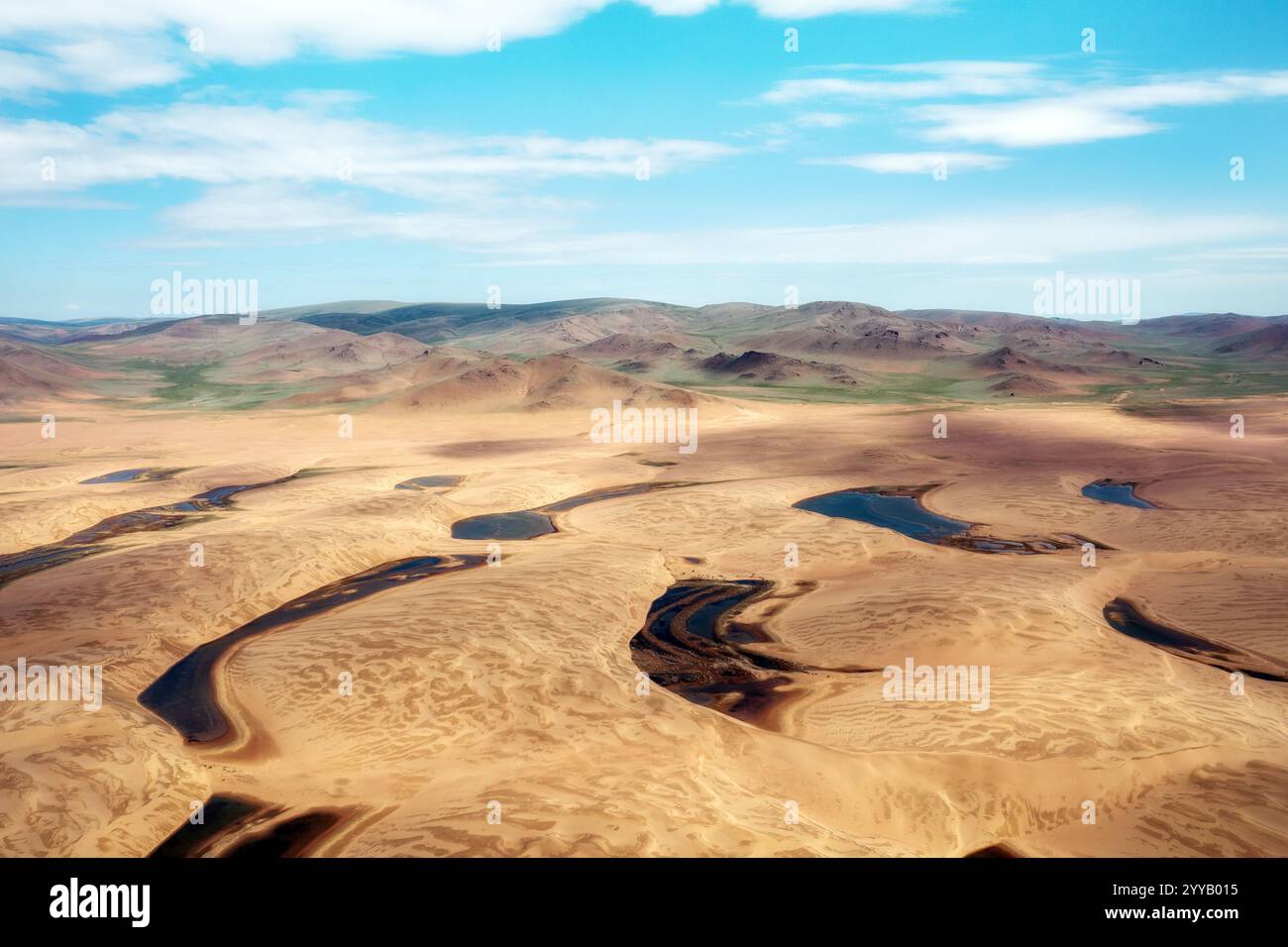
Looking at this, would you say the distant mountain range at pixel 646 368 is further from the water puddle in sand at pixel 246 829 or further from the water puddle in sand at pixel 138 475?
the water puddle in sand at pixel 246 829

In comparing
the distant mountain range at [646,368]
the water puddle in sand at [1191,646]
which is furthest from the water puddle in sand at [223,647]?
the distant mountain range at [646,368]

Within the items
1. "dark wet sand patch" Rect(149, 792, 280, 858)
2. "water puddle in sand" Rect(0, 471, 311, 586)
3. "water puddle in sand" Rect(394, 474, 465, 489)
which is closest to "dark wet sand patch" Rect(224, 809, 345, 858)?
"dark wet sand patch" Rect(149, 792, 280, 858)
